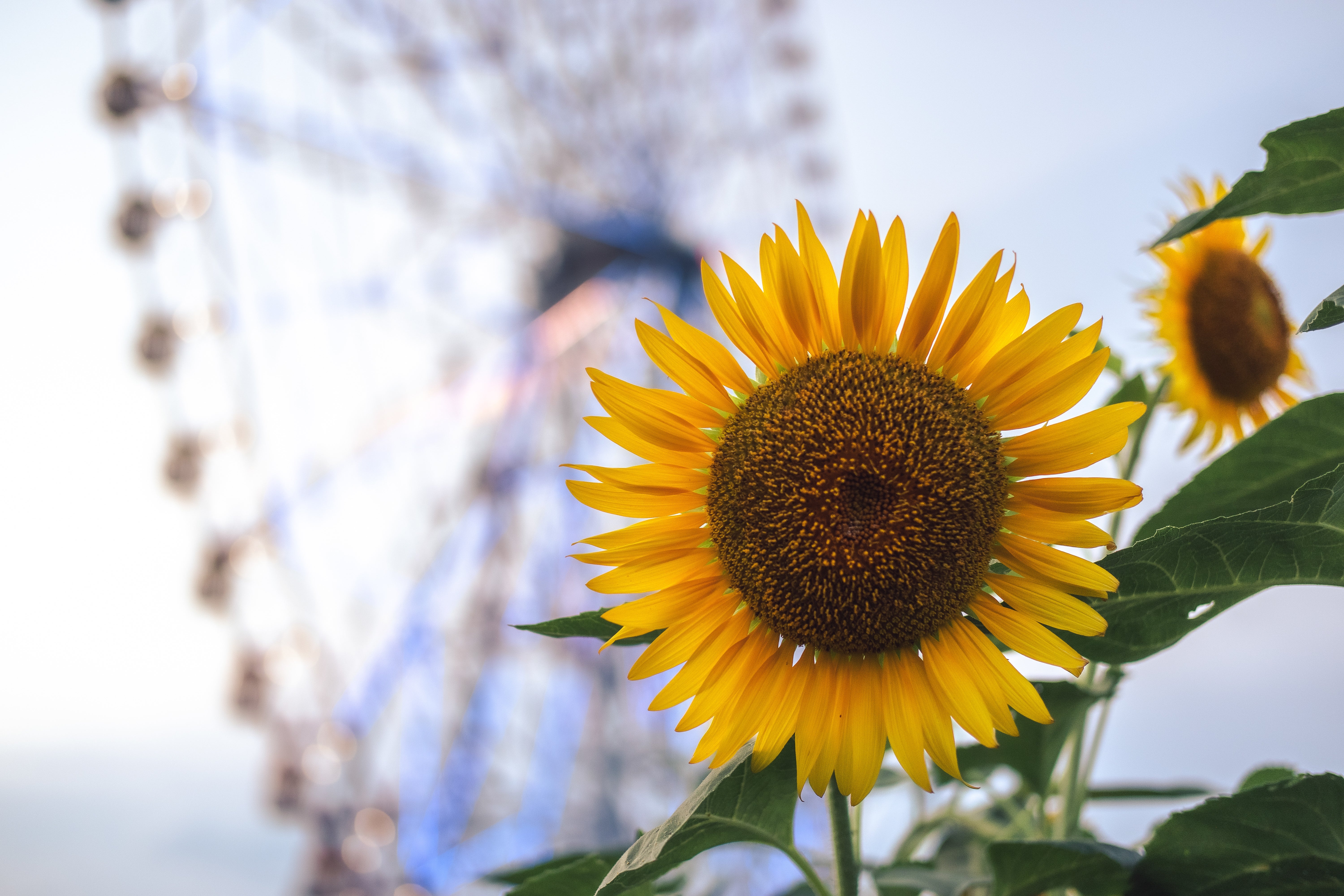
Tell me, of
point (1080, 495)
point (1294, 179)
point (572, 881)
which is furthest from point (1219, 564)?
point (572, 881)

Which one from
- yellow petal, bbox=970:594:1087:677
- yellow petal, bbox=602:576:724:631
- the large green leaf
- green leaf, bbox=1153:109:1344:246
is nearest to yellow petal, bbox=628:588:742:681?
yellow petal, bbox=602:576:724:631

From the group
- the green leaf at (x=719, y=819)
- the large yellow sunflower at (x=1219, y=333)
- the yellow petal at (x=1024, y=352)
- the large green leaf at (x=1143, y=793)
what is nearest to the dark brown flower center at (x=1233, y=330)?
the large yellow sunflower at (x=1219, y=333)

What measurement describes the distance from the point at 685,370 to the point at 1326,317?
0.24 meters

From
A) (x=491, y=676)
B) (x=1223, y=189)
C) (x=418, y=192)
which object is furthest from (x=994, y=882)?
(x=418, y=192)

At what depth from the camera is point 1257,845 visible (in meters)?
0.36

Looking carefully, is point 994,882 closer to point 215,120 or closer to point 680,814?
point 680,814

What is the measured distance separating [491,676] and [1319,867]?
3400mm

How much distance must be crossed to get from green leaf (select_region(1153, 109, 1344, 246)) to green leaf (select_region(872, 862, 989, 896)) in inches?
12.5

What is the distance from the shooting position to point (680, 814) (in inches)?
13.8

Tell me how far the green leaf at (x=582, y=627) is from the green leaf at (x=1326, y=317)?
0.27 m

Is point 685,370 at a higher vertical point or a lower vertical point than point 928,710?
higher

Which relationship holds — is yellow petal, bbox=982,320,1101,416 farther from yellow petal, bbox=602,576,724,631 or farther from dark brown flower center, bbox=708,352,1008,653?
yellow petal, bbox=602,576,724,631

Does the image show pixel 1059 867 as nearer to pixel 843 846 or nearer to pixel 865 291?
pixel 843 846

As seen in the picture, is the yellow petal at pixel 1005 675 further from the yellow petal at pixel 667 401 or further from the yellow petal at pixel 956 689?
the yellow petal at pixel 667 401
